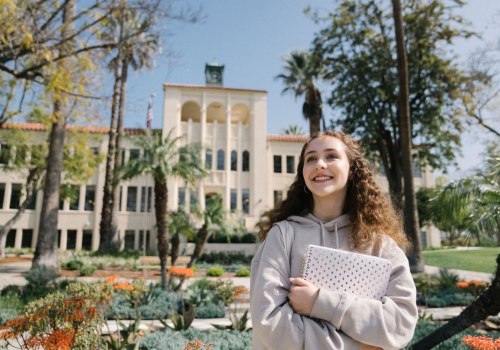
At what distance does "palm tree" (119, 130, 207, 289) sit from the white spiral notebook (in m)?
10.7

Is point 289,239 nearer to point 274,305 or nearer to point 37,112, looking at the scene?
point 274,305

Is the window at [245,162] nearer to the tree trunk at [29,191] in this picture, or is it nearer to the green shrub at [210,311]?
the tree trunk at [29,191]

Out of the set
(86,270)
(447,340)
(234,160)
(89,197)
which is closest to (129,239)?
(89,197)

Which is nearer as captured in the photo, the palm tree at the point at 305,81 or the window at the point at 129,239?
the palm tree at the point at 305,81

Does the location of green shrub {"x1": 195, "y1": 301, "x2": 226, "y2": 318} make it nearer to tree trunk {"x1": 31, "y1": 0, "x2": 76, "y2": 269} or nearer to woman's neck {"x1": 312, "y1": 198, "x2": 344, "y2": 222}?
tree trunk {"x1": 31, "y1": 0, "x2": 76, "y2": 269}

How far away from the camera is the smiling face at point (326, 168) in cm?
196

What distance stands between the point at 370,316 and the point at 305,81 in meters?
26.3

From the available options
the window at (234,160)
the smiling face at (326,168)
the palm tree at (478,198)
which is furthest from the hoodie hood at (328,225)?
the window at (234,160)

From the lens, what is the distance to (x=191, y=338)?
6.49 metres

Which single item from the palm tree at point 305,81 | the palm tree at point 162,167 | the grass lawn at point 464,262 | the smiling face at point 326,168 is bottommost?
the grass lawn at point 464,262

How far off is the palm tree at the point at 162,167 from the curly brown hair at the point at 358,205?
398 inches

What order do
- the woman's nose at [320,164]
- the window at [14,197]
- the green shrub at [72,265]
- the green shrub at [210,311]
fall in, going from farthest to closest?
the window at [14,197], the green shrub at [72,265], the green shrub at [210,311], the woman's nose at [320,164]

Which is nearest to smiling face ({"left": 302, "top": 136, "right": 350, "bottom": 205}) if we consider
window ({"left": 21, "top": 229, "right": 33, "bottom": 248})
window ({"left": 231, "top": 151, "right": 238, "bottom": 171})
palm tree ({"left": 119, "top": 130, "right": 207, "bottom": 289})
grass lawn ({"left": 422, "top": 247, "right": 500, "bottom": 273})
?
palm tree ({"left": 119, "top": 130, "right": 207, "bottom": 289})

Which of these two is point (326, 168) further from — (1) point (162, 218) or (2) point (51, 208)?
(2) point (51, 208)
